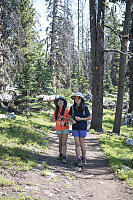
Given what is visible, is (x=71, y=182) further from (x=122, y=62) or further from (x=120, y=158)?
(x=122, y=62)

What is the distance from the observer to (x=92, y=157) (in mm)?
6879

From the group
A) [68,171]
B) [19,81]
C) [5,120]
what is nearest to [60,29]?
[19,81]

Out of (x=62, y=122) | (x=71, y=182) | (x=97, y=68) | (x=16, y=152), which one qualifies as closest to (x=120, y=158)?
(x=62, y=122)

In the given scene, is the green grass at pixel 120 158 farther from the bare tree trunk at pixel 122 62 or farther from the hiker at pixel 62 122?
the bare tree trunk at pixel 122 62

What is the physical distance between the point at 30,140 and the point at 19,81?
6.31m

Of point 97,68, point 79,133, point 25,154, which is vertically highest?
point 97,68

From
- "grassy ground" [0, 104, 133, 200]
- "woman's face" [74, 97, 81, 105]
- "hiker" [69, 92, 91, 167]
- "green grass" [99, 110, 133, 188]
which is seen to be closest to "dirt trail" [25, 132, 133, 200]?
"green grass" [99, 110, 133, 188]

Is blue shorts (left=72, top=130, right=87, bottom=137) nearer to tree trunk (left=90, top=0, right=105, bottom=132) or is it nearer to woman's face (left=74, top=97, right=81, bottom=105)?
woman's face (left=74, top=97, right=81, bottom=105)

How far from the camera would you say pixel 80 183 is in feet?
15.3

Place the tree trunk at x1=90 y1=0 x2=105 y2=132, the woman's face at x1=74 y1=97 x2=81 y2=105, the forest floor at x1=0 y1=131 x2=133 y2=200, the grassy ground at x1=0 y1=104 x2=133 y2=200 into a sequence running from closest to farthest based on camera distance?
the forest floor at x1=0 y1=131 x2=133 y2=200 < the grassy ground at x1=0 y1=104 x2=133 y2=200 < the woman's face at x1=74 y1=97 x2=81 y2=105 < the tree trunk at x1=90 y1=0 x2=105 y2=132

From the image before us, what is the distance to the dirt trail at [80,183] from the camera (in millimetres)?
4034

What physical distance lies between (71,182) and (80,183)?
219 millimetres

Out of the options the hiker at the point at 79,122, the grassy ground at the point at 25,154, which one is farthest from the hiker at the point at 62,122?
the grassy ground at the point at 25,154

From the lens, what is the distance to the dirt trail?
403 cm
